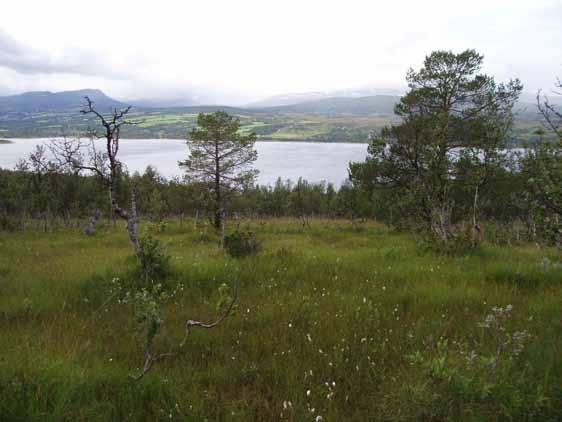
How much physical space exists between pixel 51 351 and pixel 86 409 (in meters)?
1.34

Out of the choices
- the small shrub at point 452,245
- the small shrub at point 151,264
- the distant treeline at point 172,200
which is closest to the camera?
the small shrub at point 151,264

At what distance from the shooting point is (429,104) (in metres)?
19.2

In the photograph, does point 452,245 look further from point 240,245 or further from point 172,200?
point 172,200

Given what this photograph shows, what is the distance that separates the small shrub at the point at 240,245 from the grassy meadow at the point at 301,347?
166cm

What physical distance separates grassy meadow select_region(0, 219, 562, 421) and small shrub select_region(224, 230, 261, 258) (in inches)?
65.4

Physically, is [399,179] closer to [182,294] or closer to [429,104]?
[429,104]

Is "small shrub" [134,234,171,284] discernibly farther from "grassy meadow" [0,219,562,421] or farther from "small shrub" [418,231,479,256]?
"small shrub" [418,231,479,256]

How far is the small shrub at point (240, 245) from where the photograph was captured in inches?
352

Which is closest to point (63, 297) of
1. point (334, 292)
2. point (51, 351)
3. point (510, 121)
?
point (51, 351)

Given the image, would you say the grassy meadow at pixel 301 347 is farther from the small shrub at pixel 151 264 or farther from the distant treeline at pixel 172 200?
the distant treeline at pixel 172 200

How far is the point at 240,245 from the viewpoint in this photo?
916 cm

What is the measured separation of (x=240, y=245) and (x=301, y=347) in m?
5.27

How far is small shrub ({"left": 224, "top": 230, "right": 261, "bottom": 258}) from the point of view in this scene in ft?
29.3

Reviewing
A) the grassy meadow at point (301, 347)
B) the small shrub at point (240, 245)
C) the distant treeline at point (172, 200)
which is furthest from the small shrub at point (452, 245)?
the distant treeline at point (172, 200)
